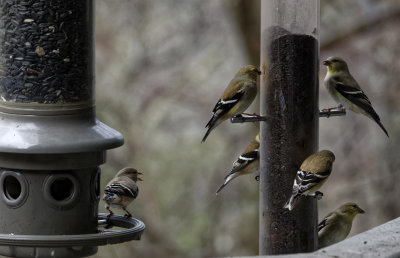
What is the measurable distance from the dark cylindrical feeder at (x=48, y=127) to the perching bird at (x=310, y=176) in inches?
43.7

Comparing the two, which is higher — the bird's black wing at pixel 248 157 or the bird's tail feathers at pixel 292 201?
the bird's black wing at pixel 248 157

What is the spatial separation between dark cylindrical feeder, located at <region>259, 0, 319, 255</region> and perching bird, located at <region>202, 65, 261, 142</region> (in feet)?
1.42

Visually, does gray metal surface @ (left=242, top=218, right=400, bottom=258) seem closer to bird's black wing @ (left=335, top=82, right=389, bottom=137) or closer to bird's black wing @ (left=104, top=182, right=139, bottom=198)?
bird's black wing @ (left=104, top=182, right=139, bottom=198)

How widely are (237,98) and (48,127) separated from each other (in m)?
1.75

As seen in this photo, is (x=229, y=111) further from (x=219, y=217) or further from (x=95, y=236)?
(x=219, y=217)

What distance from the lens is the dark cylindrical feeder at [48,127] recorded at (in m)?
4.96

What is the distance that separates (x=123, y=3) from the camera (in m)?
10.2

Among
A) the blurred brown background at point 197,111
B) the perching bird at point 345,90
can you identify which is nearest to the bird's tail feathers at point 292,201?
the perching bird at point 345,90

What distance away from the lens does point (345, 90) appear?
6.97m

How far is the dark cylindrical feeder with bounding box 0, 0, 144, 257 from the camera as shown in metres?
4.96

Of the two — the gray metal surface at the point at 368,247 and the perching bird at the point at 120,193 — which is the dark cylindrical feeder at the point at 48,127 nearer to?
the perching bird at the point at 120,193

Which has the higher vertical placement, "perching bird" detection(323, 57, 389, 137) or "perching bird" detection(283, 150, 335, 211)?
"perching bird" detection(323, 57, 389, 137)

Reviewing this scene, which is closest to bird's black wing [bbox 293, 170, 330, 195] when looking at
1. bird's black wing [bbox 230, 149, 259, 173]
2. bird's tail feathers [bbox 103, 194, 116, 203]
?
bird's black wing [bbox 230, 149, 259, 173]

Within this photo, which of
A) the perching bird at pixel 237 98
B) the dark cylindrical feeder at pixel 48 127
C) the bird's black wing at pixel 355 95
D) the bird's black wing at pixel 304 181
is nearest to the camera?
the dark cylindrical feeder at pixel 48 127
